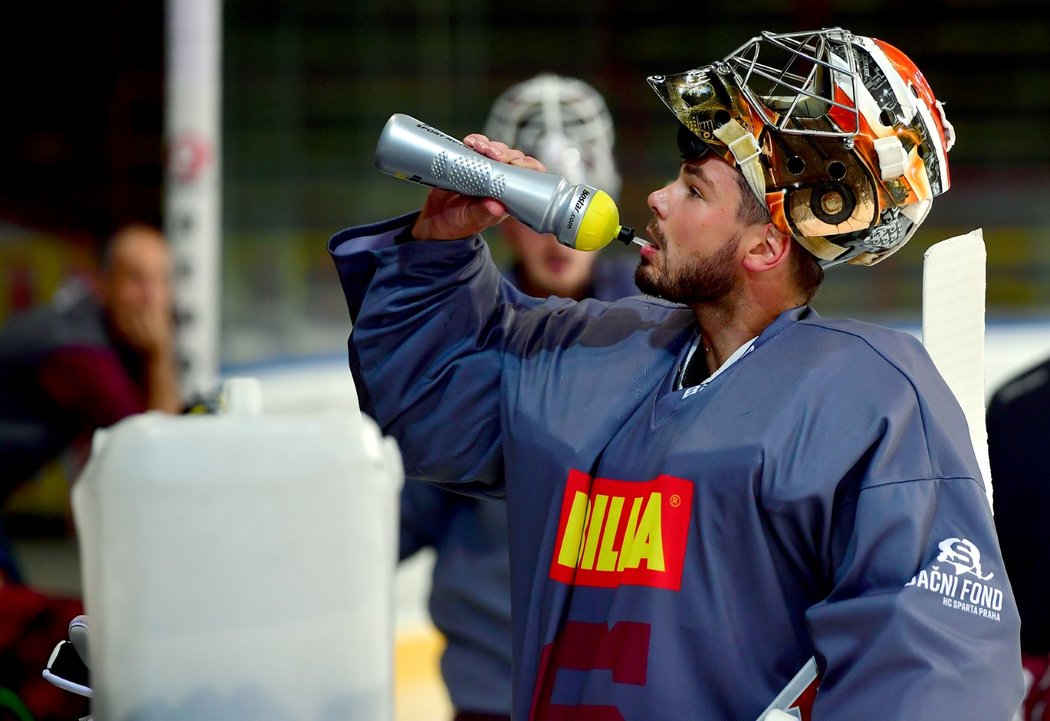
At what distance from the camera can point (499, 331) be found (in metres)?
1.55

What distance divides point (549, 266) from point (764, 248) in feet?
3.86

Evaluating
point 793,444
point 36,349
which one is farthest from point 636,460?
point 36,349

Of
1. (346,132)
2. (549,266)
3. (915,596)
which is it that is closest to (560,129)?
(549,266)

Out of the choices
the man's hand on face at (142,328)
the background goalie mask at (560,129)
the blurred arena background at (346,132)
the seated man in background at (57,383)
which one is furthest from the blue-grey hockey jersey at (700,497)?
the man's hand on face at (142,328)

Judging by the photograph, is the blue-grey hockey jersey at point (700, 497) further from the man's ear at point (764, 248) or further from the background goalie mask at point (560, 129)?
the background goalie mask at point (560, 129)

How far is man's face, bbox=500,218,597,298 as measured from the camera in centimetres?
261

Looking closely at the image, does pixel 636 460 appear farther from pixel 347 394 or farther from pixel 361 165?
pixel 361 165

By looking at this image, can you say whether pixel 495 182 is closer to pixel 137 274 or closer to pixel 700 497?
pixel 700 497

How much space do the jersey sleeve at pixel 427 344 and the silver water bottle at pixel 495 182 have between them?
0.10m

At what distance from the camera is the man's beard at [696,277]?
145 centimetres

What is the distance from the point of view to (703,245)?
1.46 metres

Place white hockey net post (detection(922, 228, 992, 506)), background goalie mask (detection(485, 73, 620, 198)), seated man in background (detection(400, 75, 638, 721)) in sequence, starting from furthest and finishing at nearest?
background goalie mask (detection(485, 73, 620, 198)), seated man in background (detection(400, 75, 638, 721)), white hockey net post (detection(922, 228, 992, 506))

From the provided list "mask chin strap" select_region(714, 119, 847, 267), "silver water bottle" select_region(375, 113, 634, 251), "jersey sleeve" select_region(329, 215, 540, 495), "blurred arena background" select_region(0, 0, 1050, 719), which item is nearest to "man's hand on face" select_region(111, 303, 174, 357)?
"blurred arena background" select_region(0, 0, 1050, 719)

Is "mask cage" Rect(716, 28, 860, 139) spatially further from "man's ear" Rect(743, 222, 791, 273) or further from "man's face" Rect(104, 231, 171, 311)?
"man's face" Rect(104, 231, 171, 311)
